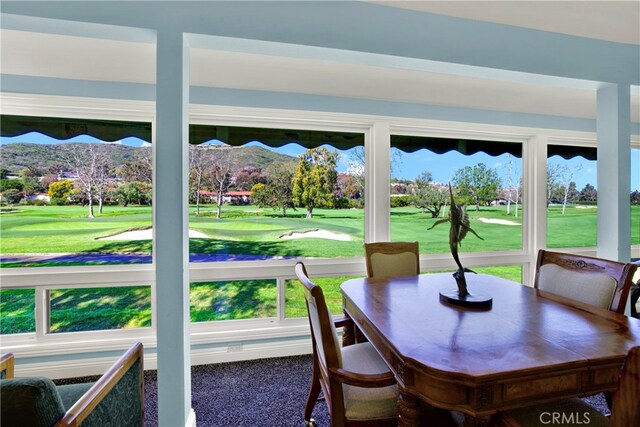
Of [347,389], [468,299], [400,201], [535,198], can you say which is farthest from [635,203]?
[347,389]

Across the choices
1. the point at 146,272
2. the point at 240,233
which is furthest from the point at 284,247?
the point at 146,272

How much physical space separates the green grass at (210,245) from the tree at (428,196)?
101mm

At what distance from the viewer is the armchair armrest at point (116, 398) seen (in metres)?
1.05

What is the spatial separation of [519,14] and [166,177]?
2.34 meters

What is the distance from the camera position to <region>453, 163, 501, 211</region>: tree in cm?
328

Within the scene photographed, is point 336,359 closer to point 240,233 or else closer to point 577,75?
point 240,233

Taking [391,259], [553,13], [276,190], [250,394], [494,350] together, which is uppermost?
[553,13]

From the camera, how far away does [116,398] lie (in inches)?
50.6

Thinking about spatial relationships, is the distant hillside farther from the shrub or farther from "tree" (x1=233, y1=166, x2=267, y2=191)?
the shrub

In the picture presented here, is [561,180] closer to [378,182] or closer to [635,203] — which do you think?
[635,203]

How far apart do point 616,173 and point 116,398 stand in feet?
11.4

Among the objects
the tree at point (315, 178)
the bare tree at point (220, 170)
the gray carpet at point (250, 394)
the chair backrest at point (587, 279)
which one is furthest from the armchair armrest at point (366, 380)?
the bare tree at point (220, 170)

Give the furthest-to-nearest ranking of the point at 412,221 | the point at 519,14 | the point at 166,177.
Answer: the point at 412,221 < the point at 519,14 < the point at 166,177

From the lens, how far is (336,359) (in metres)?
1.28
